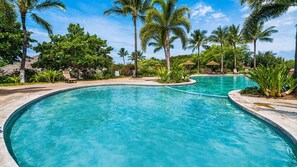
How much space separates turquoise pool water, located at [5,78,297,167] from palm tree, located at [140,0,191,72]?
39.5ft

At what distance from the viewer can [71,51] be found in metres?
19.9

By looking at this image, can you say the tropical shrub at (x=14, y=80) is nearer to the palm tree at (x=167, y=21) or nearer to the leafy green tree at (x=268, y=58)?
the palm tree at (x=167, y=21)

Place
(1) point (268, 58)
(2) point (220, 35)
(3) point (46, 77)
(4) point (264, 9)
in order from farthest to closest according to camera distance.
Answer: (1) point (268, 58) < (2) point (220, 35) < (3) point (46, 77) < (4) point (264, 9)

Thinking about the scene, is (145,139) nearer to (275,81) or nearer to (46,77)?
(275,81)

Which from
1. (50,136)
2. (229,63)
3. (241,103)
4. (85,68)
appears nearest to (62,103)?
(50,136)

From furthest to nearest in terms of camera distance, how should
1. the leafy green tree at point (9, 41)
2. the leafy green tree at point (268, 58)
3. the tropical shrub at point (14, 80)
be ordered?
the leafy green tree at point (268, 58), the tropical shrub at point (14, 80), the leafy green tree at point (9, 41)

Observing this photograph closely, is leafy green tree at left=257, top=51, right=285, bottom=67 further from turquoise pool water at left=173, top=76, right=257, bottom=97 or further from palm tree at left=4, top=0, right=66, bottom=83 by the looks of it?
palm tree at left=4, top=0, right=66, bottom=83

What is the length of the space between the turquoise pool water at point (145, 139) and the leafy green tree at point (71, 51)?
1260 cm

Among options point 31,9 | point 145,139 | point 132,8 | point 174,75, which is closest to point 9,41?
point 31,9

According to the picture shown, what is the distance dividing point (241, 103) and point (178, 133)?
3913 millimetres

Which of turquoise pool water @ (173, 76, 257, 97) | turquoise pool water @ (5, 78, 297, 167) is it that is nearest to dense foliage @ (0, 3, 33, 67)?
turquoise pool water @ (5, 78, 297, 167)

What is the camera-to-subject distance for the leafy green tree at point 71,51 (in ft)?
63.0

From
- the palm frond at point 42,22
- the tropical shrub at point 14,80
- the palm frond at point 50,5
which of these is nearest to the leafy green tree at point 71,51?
the palm frond at point 42,22

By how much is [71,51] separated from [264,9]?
699 inches
